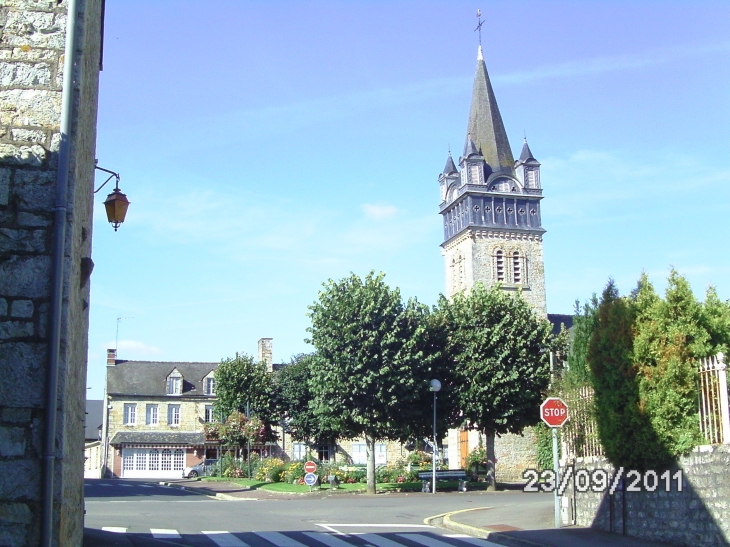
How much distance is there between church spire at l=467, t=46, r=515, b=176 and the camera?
5884 centimetres

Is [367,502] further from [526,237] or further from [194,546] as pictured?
[526,237]

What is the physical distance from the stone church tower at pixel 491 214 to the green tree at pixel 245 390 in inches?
651

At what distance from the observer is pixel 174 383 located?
194 ft

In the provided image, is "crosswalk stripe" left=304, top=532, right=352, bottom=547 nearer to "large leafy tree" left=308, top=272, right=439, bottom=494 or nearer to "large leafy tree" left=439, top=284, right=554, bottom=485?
"large leafy tree" left=308, top=272, right=439, bottom=494

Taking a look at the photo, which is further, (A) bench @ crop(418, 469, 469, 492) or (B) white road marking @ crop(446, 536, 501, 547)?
(A) bench @ crop(418, 469, 469, 492)

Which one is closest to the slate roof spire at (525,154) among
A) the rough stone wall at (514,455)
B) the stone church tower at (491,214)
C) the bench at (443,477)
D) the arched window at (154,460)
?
the stone church tower at (491,214)

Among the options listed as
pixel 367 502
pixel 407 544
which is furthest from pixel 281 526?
pixel 367 502

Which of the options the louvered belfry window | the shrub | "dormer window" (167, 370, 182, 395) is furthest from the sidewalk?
"dormer window" (167, 370, 182, 395)

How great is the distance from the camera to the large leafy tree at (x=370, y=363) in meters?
30.1

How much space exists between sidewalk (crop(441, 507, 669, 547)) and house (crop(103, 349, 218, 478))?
128 ft

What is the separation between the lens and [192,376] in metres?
61.2

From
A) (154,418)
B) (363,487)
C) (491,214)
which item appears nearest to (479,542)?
(363,487)

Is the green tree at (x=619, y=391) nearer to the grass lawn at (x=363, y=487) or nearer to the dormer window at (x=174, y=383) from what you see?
the grass lawn at (x=363, y=487)

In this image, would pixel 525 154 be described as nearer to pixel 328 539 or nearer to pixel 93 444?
pixel 93 444
